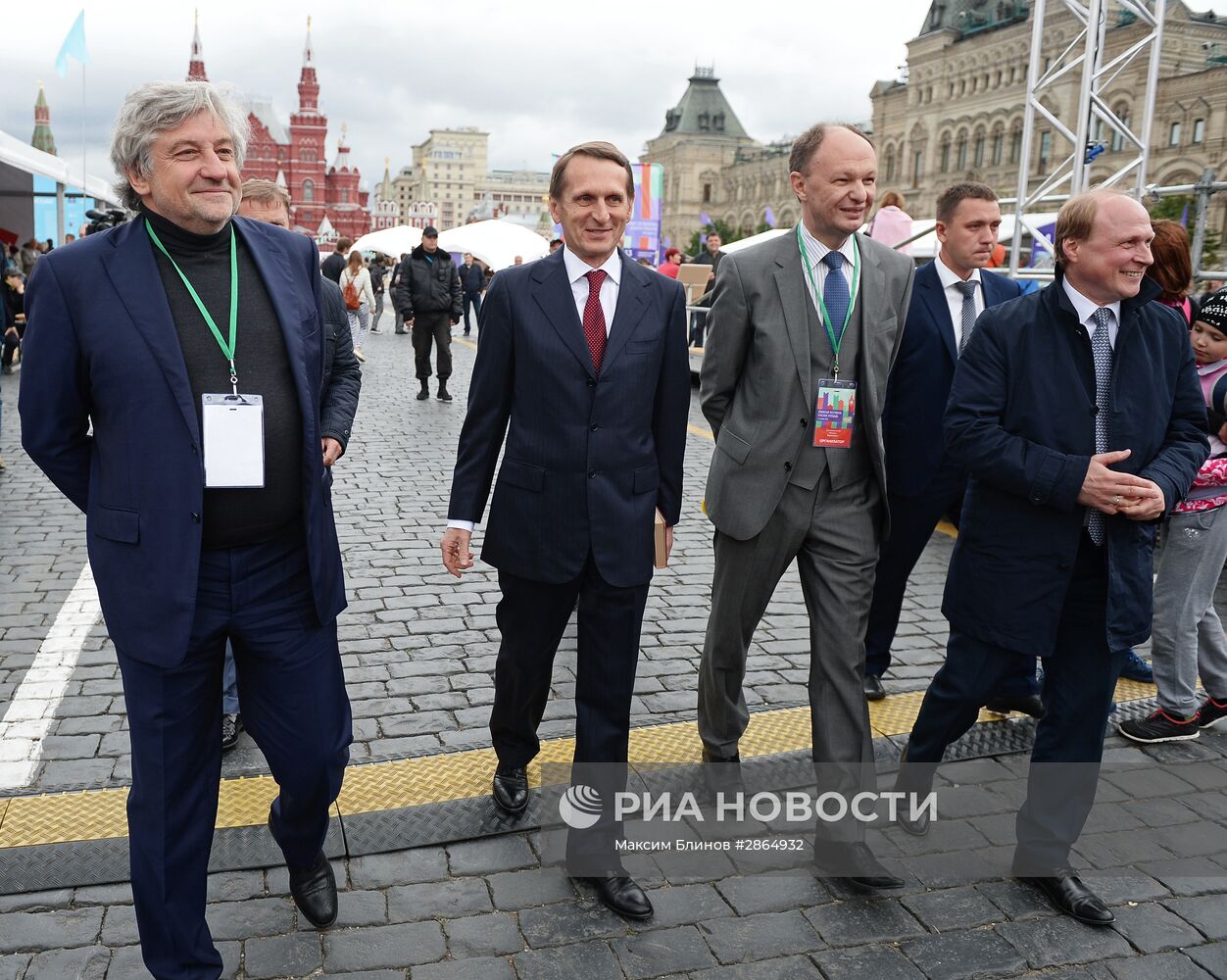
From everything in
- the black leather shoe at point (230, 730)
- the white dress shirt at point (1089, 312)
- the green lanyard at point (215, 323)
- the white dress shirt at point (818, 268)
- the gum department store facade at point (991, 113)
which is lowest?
the black leather shoe at point (230, 730)

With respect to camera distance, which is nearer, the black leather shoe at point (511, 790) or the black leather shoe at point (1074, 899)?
the black leather shoe at point (1074, 899)

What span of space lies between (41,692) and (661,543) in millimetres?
2612

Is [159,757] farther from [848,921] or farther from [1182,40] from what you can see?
[1182,40]

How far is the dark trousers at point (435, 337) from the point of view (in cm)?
1332

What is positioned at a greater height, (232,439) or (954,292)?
(954,292)

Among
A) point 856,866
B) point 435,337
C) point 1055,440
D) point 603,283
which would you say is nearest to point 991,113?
point 435,337

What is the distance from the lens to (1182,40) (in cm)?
5594

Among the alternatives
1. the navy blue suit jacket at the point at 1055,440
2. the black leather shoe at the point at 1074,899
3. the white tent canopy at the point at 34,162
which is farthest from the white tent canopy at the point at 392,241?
the black leather shoe at the point at 1074,899

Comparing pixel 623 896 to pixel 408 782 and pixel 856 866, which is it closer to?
pixel 856 866

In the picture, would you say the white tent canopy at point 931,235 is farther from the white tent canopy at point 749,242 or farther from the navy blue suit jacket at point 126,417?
the navy blue suit jacket at point 126,417

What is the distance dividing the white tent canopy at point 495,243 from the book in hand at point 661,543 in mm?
17385

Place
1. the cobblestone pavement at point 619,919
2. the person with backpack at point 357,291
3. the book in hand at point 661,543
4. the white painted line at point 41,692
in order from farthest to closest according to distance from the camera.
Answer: the person with backpack at point 357,291, the white painted line at point 41,692, the book in hand at point 661,543, the cobblestone pavement at point 619,919

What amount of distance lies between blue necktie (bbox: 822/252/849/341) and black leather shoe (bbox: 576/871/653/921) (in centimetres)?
162

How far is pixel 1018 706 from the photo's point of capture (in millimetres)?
4281
